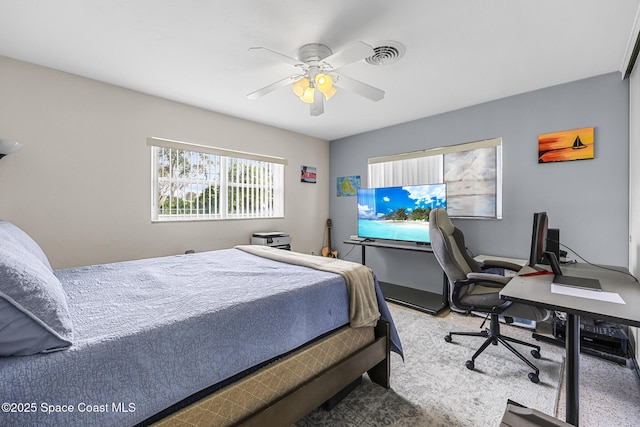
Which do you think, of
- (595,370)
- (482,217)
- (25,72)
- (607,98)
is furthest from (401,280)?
(25,72)

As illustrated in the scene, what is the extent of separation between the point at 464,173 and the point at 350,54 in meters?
2.37

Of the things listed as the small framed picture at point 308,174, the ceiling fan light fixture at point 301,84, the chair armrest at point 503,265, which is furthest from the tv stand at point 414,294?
the ceiling fan light fixture at point 301,84

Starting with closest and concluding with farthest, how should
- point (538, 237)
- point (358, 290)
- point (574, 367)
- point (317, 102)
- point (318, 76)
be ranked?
point (574, 367), point (358, 290), point (538, 237), point (318, 76), point (317, 102)

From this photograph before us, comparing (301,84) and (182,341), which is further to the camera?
(301,84)

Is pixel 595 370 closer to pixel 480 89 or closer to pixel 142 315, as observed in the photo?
pixel 480 89

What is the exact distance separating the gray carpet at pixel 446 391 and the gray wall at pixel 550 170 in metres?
1.25

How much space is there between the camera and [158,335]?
3.35 ft

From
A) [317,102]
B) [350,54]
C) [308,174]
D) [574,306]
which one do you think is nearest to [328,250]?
[308,174]

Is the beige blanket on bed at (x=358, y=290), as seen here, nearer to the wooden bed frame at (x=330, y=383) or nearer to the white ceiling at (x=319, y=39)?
the wooden bed frame at (x=330, y=383)

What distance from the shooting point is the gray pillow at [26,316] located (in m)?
0.82

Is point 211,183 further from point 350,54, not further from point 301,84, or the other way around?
point 350,54

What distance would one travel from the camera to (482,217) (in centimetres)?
334

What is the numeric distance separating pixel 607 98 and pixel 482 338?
2494 millimetres

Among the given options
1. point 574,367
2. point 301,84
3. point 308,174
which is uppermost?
point 301,84
